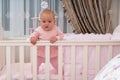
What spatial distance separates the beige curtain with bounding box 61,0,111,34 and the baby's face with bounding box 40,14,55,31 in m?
1.16

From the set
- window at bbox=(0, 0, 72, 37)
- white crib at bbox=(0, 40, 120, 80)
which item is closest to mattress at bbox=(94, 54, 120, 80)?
white crib at bbox=(0, 40, 120, 80)

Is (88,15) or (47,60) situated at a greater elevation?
(88,15)

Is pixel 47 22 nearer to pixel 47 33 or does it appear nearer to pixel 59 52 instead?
pixel 47 33

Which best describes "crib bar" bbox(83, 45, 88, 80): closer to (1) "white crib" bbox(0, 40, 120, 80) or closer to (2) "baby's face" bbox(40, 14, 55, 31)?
(1) "white crib" bbox(0, 40, 120, 80)

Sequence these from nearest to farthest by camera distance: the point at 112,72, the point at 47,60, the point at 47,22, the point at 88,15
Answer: the point at 112,72 → the point at 47,60 → the point at 47,22 → the point at 88,15

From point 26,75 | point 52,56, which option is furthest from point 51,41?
point 26,75

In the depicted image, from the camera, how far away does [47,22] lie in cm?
185

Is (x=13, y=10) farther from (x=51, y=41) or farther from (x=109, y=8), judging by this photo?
(x=51, y=41)

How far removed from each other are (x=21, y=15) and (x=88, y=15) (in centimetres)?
84

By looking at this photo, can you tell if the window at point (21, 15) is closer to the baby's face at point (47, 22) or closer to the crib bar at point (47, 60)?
the baby's face at point (47, 22)

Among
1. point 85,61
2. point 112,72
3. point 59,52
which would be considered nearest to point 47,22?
point 59,52

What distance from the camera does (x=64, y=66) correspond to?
1881mm

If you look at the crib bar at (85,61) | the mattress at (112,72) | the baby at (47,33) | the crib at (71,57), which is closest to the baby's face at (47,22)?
the baby at (47,33)

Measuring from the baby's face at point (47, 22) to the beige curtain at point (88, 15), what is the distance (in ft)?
3.80
